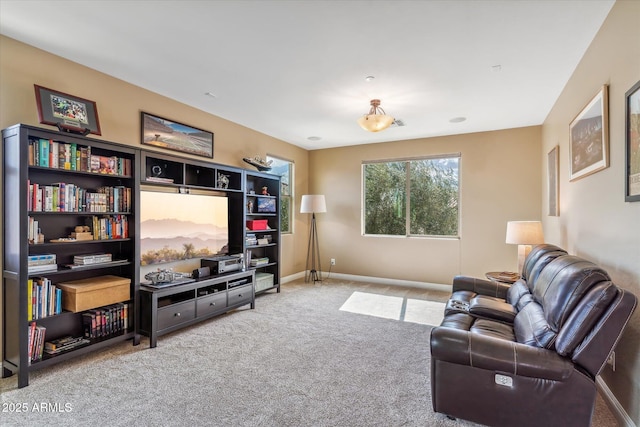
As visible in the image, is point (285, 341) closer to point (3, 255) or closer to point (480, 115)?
point (3, 255)

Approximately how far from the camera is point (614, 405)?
2025 millimetres

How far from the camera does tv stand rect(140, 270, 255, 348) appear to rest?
3.12m

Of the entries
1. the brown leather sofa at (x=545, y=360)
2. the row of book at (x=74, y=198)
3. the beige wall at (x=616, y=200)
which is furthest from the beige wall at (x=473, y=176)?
the row of book at (x=74, y=198)

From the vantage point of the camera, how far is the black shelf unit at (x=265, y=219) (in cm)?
497

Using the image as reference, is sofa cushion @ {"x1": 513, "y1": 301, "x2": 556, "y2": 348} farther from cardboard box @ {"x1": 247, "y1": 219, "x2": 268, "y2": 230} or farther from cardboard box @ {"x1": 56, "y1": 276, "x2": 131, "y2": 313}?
cardboard box @ {"x1": 247, "y1": 219, "x2": 268, "y2": 230}

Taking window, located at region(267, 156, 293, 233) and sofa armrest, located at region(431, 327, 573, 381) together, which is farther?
window, located at region(267, 156, 293, 233)

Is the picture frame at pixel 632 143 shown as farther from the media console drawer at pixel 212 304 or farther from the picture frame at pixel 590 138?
the media console drawer at pixel 212 304

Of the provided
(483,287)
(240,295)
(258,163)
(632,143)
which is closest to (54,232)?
(240,295)

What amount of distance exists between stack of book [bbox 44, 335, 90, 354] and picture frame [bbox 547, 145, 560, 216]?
5.06 metres

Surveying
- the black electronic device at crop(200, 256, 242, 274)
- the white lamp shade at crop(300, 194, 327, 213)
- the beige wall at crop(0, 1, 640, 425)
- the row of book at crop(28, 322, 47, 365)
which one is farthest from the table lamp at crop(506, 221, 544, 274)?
the row of book at crop(28, 322, 47, 365)

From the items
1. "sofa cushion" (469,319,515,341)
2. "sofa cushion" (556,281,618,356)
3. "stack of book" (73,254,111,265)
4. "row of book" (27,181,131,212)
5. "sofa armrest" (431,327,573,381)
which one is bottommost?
"sofa cushion" (469,319,515,341)

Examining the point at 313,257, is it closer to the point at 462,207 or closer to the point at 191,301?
the point at 462,207

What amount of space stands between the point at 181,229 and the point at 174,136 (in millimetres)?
1157

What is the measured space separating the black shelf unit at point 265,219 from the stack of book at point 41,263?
250 centimetres
